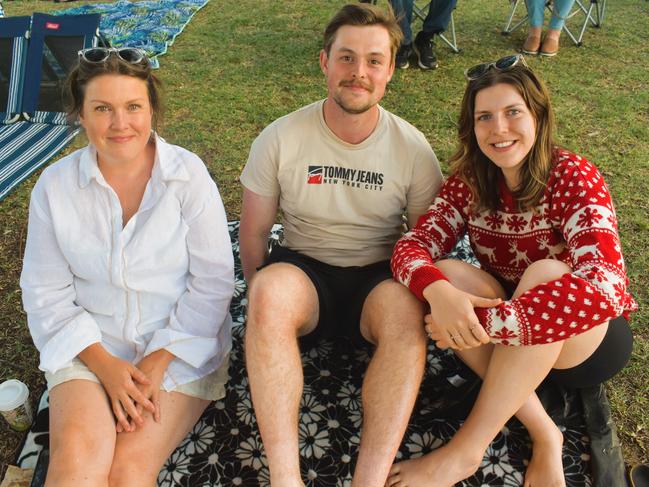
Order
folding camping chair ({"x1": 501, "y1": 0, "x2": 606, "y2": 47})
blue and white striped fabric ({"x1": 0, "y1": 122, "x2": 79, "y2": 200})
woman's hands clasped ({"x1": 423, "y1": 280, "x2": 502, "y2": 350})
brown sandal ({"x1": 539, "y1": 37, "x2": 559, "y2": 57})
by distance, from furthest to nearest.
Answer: folding camping chair ({"x1": 501, "y1": 0, "x2": 606, "y2": 47}) → brown sandal ({"x1": 539, "y1": 37, "x2": 559, "y2": 57}) → blue and white striped fabric ({"x1": 0, "y1": 122, "x2": 79, "y2": 200}) → woman's hands clasped ({"x1": 423, "y1": 280, "x2": 502, "y2": 350})

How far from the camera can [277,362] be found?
2.16 metres

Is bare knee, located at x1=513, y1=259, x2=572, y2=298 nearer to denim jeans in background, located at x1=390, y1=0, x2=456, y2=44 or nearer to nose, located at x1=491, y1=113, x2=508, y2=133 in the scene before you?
nose, located at x1=491, y1=113, x2=508, y2=133

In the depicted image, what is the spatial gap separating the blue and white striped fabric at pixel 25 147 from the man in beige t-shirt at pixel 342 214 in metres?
2.60

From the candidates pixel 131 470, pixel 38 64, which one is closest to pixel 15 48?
pixel 38 64

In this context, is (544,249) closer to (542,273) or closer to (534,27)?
(542,273)

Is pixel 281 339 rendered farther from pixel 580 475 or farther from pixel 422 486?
pixel 580 475

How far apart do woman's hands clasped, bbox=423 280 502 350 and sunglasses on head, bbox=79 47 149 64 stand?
4.75 ft

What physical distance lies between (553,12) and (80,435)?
283 inches

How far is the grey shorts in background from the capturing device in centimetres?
213

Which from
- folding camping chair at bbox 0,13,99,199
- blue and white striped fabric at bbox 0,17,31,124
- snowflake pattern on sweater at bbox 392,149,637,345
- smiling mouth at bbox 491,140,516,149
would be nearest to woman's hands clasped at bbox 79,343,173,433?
snowflake pattern on sweater at bbox 392,149,637,345

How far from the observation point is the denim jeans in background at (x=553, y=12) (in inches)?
270

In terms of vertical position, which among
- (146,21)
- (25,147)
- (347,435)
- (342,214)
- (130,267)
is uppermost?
(146,21)

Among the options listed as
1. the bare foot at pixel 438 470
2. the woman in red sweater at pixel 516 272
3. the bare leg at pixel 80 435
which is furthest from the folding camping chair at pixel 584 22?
the bare leg at pixel 80 435

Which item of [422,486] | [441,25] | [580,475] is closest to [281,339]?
[422,486]
